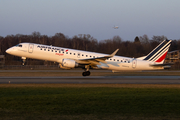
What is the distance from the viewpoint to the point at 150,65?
104ft

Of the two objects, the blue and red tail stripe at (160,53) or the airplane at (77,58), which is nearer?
the airplane at (77,58)

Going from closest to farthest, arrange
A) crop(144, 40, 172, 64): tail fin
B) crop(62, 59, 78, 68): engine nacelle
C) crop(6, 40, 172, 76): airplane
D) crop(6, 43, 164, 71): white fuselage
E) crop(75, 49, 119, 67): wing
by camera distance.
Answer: crop(62, 59, 78, 68): engine nacelle
crop(75, 49, 119, 67): wing
crop(6, 40, 172, 76): airplane
crop(6, 43, 164, 71): white fuselage
crop(144, 40, 172, 64): tail fin

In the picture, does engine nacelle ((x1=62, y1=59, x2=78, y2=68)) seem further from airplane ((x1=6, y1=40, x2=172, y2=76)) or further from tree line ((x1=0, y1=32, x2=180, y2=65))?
tree line ((x1=0, y1=32, x2=180, y2=65))

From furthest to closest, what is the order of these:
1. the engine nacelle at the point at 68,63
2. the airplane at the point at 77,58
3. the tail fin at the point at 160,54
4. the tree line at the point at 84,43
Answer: the tree line at the point at 84,43 < the tail fin at the point at 160,54 < the airplane at the point at 77,58 < the engine nacelle at the point at 68,63

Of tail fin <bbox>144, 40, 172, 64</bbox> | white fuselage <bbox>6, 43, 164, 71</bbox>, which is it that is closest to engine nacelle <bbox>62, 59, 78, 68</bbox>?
white fuselage <bbox>6, 43, 164, 71</bbox>
